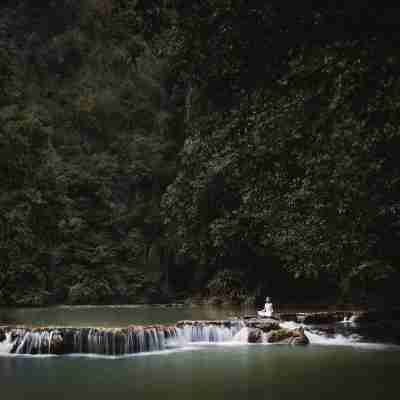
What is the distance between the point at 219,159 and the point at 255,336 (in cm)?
695

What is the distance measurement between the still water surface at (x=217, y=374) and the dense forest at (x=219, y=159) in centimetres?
241

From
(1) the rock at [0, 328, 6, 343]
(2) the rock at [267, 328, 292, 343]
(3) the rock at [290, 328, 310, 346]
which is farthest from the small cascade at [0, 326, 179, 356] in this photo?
(3) the rock at [290, 328, 310, 346]

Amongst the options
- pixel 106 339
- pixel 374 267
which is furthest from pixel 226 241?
pixel 106 339

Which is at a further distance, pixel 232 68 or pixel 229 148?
pixel 229 148

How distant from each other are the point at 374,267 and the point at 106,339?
7.43 metres

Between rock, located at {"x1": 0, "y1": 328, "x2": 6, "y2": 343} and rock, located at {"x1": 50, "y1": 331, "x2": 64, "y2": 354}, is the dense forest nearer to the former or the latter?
rock, located at {"x1": 0, "y1": 328, "x2": 6, "y2": 343}

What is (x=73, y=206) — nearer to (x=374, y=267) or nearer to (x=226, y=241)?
(x=226, y=241)

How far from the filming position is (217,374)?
35.5 ft

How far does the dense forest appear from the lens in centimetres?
647

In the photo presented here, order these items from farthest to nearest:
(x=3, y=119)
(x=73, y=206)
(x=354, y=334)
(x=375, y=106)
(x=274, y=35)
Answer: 1. (x=73, y=206)
2. (x=354, y=334)
3. (x=3, y=119)
4. (x=375, y=106)
5. (x=274, y=35)

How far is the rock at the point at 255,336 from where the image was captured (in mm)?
15047

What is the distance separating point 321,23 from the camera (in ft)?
19.9

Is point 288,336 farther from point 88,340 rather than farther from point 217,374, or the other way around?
point 88,340

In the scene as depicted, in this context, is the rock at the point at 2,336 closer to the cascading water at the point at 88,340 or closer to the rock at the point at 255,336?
the cascading water at the point at 88,340
